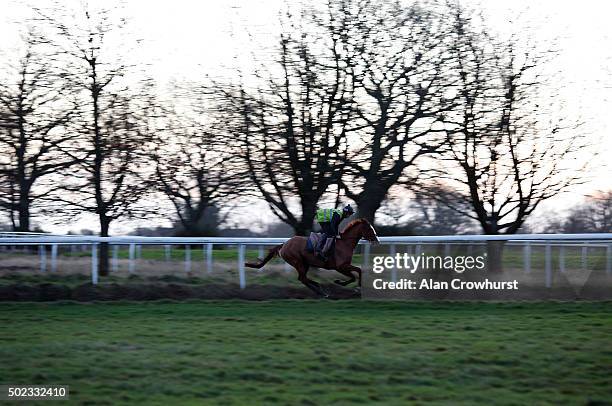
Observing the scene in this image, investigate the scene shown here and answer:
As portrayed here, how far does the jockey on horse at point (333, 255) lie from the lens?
12.3m

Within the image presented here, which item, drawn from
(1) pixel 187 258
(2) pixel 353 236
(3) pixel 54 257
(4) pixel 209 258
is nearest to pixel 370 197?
(4) pixel 209 258

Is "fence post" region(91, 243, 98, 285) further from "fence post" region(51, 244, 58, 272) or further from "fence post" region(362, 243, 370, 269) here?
"fence post" region(362, 243, 370, 269)

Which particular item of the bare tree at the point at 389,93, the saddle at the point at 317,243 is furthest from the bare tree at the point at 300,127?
the saddle at the point at 317,243

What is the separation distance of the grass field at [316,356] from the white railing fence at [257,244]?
143 centimetres

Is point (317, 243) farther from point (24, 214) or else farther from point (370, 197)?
point (24, 214)

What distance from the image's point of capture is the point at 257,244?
1419 cm

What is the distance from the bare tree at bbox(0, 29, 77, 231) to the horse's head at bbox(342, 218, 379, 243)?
702cm

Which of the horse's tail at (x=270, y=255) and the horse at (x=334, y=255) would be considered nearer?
the horse at (x=334, y=255)

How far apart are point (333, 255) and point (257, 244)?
220 centimetres

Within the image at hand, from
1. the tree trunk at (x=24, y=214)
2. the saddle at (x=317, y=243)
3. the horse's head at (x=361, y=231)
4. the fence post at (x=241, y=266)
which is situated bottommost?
the fence post at (x=241, y=266)

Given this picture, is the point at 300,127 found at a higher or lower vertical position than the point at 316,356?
higher

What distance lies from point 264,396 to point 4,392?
2077 millimetres

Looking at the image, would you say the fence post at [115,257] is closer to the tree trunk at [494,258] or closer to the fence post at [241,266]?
the fence post at [241,266]

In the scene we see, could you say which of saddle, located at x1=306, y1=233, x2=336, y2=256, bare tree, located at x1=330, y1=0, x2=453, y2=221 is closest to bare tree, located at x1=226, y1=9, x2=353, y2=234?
bare tree, located at x1=330, y1=0, x2=453, y2=221
